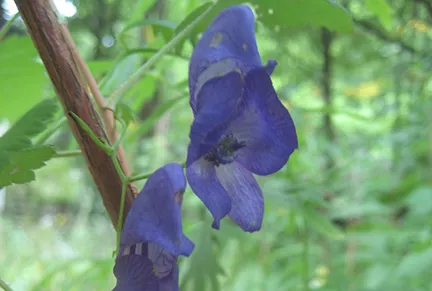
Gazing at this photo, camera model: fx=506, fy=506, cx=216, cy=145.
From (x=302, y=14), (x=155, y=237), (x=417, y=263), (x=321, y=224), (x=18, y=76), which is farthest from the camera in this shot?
(x=417, y=263)

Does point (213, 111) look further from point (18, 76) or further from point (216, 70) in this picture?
point (18, 76)

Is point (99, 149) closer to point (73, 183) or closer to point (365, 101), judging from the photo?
point (365, 101)

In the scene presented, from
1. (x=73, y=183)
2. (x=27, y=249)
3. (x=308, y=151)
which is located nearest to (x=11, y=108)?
(x=308, y=151)

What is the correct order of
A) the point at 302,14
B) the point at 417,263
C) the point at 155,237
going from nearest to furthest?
the point at 155,237
the point at 302,14
the point at 417,263

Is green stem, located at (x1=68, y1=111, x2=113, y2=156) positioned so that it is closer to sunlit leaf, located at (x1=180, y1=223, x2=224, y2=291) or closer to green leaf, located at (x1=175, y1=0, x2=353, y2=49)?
green leaf, located at (x1=175, y1=0, x2=353, y2=49)

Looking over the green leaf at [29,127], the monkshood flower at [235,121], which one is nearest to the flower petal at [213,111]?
the monkshood flower at [235,121]

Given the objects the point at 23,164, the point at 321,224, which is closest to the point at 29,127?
the point at 23,164

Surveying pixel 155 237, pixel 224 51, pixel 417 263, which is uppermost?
pixel 224 51

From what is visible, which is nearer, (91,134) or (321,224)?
(91,134)

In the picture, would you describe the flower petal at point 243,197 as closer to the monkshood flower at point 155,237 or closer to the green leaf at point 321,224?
the monkshood flower at point 155,237
